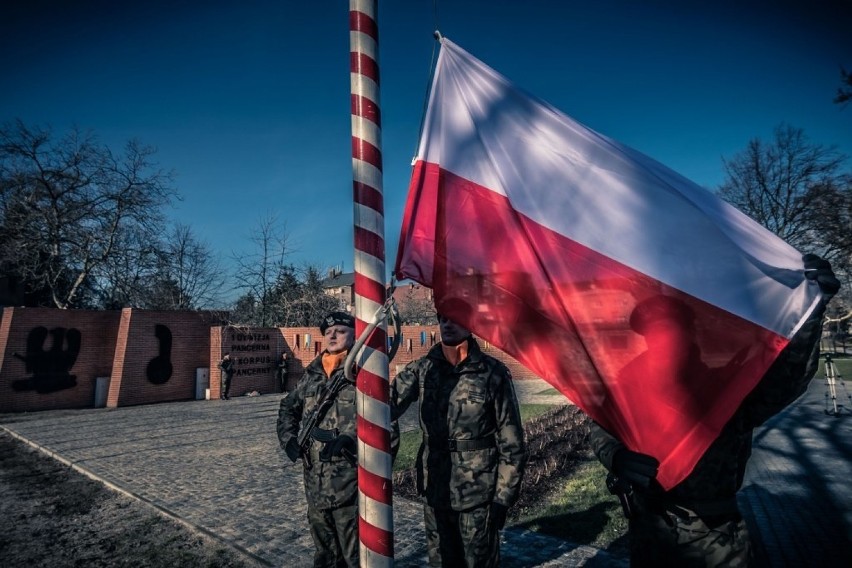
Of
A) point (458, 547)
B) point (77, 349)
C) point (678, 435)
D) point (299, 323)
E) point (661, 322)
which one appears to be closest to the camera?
point (678, 435)

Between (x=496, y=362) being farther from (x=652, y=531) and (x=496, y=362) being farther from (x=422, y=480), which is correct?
(x=652, y=531)

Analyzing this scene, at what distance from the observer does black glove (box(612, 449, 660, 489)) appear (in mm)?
1784

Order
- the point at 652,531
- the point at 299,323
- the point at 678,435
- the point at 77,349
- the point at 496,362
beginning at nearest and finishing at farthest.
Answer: the point at 678,435
the point at 652,531
the point at 496,362
the point at 77,349
the point at 299,323

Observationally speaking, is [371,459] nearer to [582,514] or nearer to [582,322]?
[582,322]

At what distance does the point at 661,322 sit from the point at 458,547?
2139 millimetres

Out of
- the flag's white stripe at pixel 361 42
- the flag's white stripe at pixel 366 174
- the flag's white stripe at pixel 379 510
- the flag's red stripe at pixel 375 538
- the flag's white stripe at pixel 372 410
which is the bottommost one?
the flag's red stripe at pixel 375 538

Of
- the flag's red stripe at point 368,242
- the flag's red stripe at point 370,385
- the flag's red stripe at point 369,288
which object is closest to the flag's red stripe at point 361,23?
the flag's red stripe at point 368,242

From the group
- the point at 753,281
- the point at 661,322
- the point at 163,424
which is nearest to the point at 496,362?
the point at 661,322

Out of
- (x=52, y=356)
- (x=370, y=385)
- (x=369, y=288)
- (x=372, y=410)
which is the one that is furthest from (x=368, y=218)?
(x=52, y=356)

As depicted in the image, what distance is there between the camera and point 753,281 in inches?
75.6

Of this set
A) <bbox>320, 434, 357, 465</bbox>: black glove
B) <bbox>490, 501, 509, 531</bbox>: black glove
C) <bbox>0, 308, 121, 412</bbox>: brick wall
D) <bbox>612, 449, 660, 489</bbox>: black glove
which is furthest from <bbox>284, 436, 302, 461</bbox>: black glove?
<bbox>0, 308, 121, 412</bbox>: brick wall

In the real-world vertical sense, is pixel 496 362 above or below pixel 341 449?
above

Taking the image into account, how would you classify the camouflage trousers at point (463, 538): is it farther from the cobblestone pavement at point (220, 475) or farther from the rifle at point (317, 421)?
the cobblestone pavement at point (220, 475)

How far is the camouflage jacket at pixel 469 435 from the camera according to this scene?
2.96 metres
